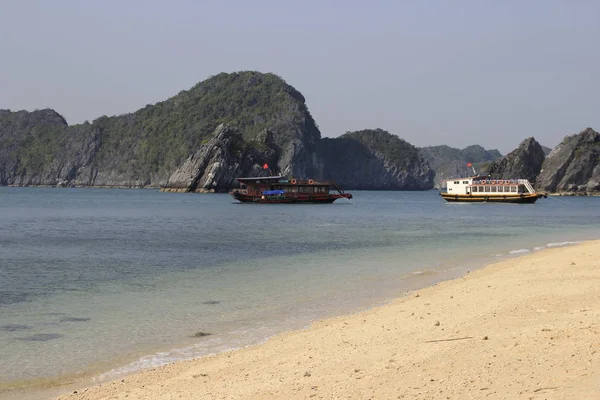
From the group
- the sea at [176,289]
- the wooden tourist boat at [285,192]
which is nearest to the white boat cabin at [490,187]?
the wooden tourist boat at [285,192]

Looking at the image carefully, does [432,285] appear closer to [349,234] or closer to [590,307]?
[590,307]

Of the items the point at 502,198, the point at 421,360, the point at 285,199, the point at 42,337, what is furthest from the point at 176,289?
the point at 502,198

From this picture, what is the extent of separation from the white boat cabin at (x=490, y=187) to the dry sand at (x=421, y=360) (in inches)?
4184

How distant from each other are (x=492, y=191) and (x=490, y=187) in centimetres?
96

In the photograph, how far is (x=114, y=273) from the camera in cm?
2502

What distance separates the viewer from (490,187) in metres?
117

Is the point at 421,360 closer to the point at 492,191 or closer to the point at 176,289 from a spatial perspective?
the point at 176,289

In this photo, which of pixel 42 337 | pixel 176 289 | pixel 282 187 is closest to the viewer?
pixel 42 337

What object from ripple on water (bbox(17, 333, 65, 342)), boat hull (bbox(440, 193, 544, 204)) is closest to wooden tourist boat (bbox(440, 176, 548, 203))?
boat hull (bbox(440, 193, 544, 204))

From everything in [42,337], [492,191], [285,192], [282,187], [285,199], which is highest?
[282,187]

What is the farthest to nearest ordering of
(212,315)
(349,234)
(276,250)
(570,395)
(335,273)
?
(349,234)
(276,250)
(335,273)
(212,315)
(570,395)

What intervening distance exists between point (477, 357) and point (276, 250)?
2587 cm

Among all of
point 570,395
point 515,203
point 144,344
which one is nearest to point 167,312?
point 144,344

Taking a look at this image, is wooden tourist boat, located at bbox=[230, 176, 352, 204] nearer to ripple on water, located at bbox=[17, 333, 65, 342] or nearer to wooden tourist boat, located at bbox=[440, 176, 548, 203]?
wooden tourist boat, located at bbox=[440, 176, 548, 203]
